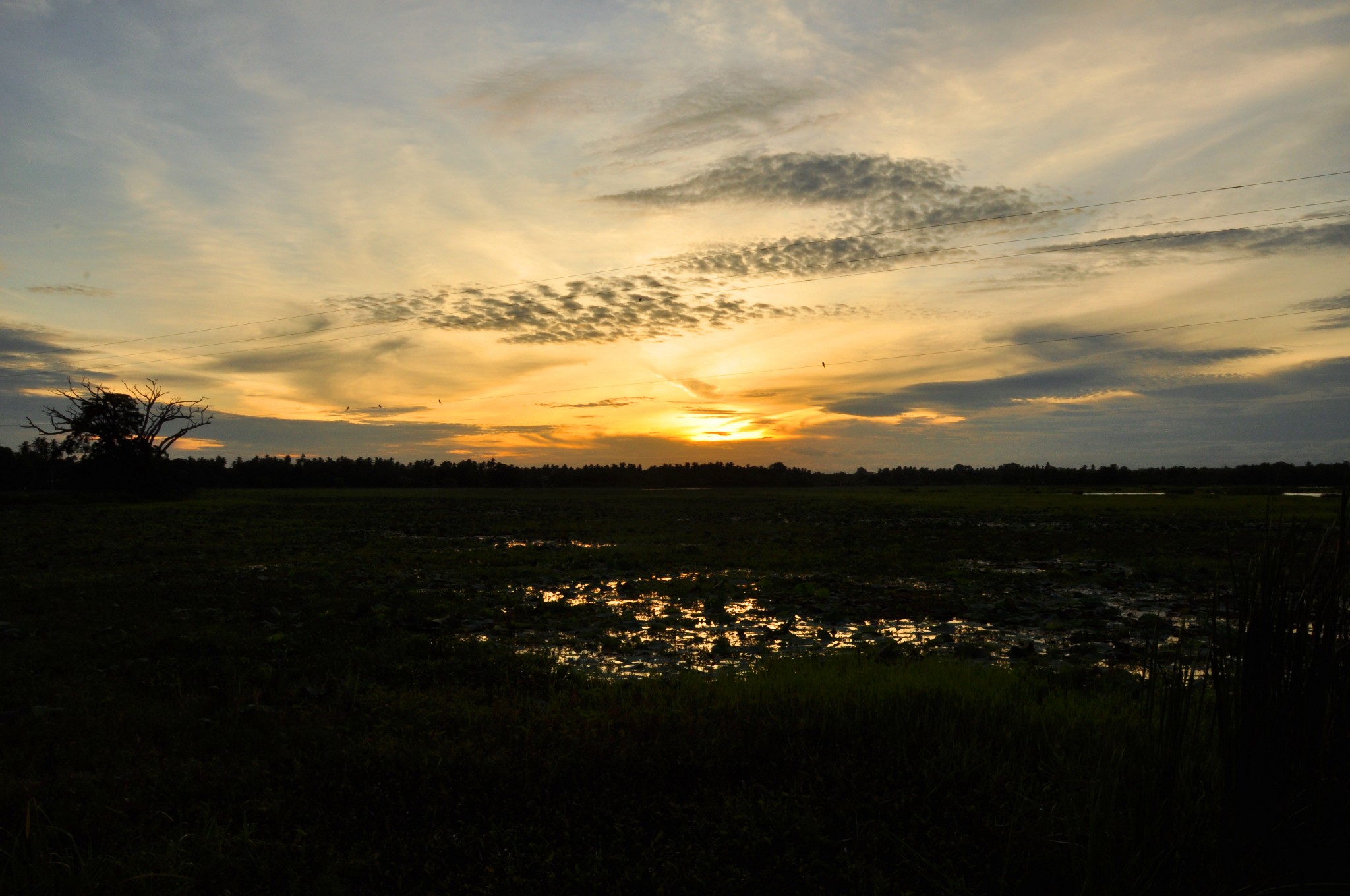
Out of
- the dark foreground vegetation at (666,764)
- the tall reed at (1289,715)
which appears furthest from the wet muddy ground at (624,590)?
the tall reed at (1289,715)

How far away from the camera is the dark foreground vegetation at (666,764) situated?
4.68 m

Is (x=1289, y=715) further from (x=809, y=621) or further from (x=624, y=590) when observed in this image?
(x=624, y=590)

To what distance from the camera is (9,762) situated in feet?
20.8

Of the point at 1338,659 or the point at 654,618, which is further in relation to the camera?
the point at 654,618

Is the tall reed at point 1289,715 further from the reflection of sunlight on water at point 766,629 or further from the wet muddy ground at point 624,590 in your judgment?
the reflection of sunlight on water at point 766,629

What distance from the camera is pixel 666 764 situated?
254 inches

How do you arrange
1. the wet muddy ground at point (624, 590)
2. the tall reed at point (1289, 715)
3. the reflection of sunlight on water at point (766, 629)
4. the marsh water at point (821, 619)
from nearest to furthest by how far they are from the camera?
1. the tall reed at point (1289, 715)
2. the reflection of sunlight on water at point (766, 629)
3. the marsh water at point (821, 619)
4. the wet muddy ground at point (624, 590)

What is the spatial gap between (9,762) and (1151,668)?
9420 millimetres

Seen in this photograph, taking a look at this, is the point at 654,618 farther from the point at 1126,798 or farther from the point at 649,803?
the point at 1126,798

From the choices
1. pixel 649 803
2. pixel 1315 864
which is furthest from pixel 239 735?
pixel 1315 864

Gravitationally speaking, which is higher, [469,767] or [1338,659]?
[1338,659]

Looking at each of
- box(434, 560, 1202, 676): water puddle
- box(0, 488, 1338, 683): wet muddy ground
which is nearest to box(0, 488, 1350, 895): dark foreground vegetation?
box(0, 488, 1338, 683): wet muddy ground

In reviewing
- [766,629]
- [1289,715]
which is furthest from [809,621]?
[1289,715]

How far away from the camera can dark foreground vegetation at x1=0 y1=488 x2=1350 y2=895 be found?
15.4 feet
